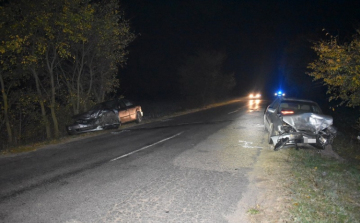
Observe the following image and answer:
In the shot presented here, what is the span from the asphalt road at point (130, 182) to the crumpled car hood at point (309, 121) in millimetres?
1475

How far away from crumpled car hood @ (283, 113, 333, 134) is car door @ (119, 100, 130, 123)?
9764mm

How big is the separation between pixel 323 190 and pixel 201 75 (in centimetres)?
3204

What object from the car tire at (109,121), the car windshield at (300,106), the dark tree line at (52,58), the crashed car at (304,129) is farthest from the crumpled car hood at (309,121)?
the dark tree line at (52,58)

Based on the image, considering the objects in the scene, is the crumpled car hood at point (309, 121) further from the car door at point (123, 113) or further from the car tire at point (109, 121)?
the car door at point (123, 113)

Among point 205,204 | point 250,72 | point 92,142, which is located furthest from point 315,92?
point 250,72

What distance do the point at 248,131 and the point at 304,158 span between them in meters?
4.88

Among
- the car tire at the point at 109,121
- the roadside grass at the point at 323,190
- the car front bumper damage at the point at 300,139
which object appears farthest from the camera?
the car tire at the point at 109,121

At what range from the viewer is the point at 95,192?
543 centimetres

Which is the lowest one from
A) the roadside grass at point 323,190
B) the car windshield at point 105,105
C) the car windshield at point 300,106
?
the roadside grass at point 323,190

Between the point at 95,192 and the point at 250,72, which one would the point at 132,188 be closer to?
the point at 95,192

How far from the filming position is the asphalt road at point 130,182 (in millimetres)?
4543

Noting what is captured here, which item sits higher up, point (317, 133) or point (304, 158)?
point (317, 133)

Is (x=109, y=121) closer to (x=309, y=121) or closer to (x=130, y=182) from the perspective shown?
(x=130, y=182)

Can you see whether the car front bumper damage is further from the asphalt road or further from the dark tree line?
the dark tree line
